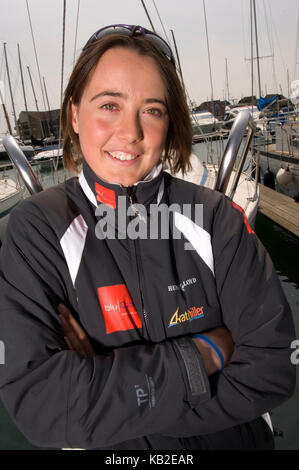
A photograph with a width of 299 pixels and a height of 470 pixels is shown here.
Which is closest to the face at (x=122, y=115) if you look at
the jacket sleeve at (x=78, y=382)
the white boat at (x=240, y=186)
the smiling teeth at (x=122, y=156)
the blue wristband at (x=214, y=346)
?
the smiling teeth at (x=122, y=156)

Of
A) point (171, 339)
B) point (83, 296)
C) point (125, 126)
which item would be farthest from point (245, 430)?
point (125, 126)

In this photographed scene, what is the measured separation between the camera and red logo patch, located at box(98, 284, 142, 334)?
1417 millimetres

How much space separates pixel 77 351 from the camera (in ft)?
4.58

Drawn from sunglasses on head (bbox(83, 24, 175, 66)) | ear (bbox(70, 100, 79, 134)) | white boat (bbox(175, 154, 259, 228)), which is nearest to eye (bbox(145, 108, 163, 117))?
sunglasses on head (bbox(83, 24, 175, 66))

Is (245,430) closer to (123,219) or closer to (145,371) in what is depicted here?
(145,371)

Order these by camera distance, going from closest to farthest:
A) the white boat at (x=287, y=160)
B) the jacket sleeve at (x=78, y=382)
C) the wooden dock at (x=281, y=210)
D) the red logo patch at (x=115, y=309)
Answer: the jacket sleeve at (x=78, y=382), the red logo patch at (x=115, y=309), the wooden dock at (x=281, y=210), the white boat at (x=287, y=160)

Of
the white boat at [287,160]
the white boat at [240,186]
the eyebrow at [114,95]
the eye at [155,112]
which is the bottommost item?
the white boat at [287,160]

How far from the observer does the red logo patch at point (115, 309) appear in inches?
55.8

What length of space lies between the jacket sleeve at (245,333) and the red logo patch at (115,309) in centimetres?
40

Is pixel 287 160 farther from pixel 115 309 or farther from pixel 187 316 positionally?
pixel 115 309

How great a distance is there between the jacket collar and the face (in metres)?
0.03

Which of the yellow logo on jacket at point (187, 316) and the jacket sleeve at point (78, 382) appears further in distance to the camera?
the yellow logo on jacket at point (187, 316)

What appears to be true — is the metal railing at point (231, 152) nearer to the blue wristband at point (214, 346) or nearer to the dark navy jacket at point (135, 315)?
the dark navy jacket at point (135, 315)

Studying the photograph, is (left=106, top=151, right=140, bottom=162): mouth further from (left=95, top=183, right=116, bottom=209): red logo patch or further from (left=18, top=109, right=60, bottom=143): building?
(left=18, top=109, right=60, bottom=143): building
